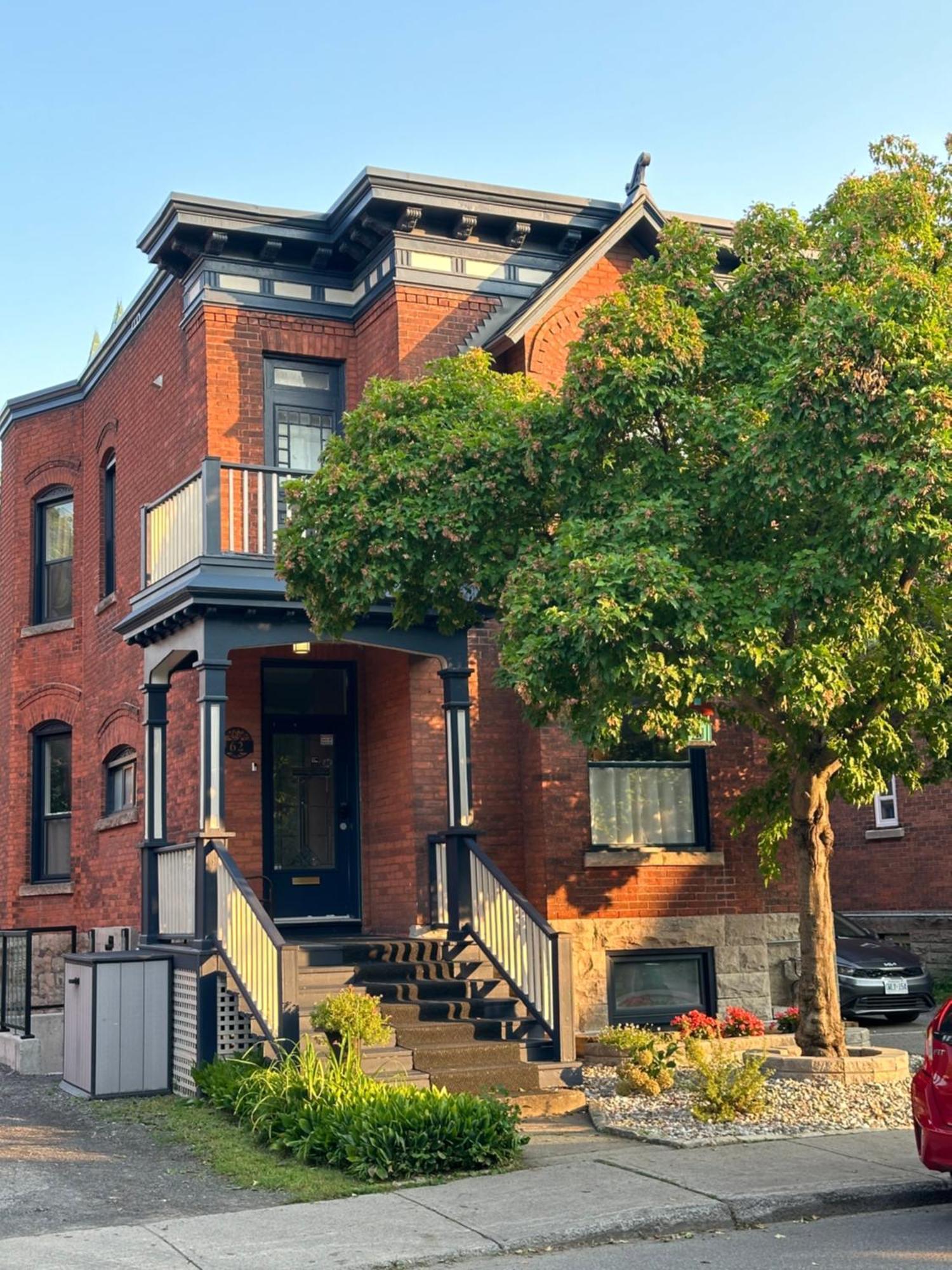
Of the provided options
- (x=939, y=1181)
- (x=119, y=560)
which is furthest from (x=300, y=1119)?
Result: (x=119, y=560)

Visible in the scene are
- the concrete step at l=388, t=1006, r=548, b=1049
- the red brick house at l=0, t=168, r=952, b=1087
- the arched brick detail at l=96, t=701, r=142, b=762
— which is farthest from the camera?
the arched brick detail at l=96, t=701, r=142, b=762

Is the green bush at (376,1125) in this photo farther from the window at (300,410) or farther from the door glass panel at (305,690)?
the window at (300,410)

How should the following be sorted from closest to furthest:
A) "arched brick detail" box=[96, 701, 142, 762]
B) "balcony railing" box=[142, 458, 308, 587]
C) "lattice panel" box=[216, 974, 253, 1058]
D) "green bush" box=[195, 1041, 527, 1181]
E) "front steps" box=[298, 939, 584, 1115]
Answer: "green bush" box=[195, 1041, 527, 1181] < "front steps" box=[298, 939, 584, 1115] < "lattice panel" box=[216, 974, 253, 1058] < "balcony railing" box=[142, 458, 308, 587] < "arched brick detail" box=[96, 701, 142, 762]

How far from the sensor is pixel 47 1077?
14312 millimetres

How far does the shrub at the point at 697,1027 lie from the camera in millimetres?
12914

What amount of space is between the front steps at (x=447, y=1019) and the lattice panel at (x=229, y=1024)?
0.66 m

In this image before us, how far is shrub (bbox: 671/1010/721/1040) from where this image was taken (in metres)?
12.9

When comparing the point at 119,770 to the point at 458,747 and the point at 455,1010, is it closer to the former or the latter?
the point at 458,747

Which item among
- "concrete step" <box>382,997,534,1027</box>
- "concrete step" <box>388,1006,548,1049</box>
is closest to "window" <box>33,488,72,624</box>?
"concrete step" <box>382,997,534,1027</box>

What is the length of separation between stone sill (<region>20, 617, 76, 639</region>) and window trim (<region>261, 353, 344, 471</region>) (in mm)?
5527

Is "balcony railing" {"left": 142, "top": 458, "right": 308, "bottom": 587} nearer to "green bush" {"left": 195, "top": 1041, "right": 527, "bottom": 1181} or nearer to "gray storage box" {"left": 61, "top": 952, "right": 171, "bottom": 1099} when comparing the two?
"gray storage box" {"left": 61, "top": 952, "right": 171, "bottom": 1099}

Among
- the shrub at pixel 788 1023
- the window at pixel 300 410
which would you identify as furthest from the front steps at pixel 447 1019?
the window at pixel 300 410

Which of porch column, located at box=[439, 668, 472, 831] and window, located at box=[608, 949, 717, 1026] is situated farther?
window, located at box=[608, 949, 717, 1026]

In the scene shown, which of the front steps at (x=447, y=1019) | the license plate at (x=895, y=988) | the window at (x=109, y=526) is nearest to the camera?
the front steps at (x=447, y=1019)
